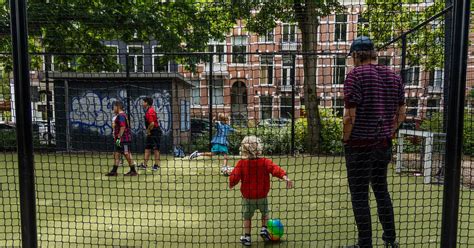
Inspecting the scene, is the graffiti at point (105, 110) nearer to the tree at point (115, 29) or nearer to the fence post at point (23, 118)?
the tree at point (115, 29)

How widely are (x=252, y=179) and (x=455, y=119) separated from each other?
189 centimetres

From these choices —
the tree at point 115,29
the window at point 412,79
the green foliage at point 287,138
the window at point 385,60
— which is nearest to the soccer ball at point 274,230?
the window at point 412,79

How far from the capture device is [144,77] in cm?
1059

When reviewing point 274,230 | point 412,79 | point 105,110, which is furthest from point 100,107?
point 274,230

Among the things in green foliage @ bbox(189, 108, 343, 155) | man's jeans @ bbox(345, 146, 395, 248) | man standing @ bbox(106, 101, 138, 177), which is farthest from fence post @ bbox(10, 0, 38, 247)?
green foliage @ bbox(189, 108, 343, 155)

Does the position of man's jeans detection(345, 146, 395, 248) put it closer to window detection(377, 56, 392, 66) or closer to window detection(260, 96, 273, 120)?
window detection(260, 96, 273, 120)

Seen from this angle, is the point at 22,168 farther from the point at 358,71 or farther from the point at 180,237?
the point at 358,71

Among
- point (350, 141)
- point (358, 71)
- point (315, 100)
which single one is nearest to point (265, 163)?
point (350, 141)

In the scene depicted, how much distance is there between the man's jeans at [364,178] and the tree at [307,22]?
113 inches

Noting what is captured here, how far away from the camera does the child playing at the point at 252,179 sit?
3553 mm

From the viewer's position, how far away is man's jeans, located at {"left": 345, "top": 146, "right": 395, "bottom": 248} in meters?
2.96

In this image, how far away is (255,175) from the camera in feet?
11.7

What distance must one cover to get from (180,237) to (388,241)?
71.4 inches

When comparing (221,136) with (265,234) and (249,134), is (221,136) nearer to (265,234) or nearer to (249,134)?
(249,134)
